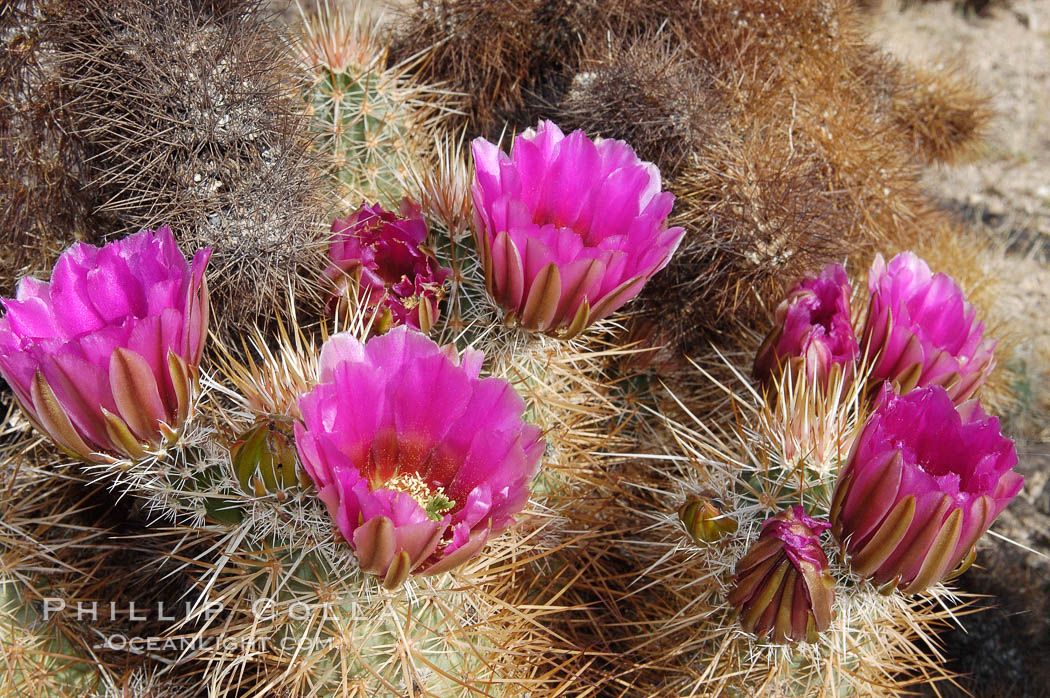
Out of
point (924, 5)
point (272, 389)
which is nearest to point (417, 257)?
point (272, 389)

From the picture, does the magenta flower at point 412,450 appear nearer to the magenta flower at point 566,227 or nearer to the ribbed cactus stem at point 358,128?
the magenta flower at point 566,227

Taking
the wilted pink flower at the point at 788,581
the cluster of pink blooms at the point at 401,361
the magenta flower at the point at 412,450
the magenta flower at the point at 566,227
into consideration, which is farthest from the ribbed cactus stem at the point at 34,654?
the wilted pink flower at the point at 788,581

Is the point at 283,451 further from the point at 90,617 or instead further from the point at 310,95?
the point at 310,95

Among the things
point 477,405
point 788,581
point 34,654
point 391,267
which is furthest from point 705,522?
point 34,654

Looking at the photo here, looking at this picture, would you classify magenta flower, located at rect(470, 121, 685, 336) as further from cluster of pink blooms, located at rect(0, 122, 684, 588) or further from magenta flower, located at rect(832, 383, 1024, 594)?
magenta flower, located at rect(832, 383, 1024, 594)

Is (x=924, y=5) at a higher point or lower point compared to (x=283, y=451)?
higher

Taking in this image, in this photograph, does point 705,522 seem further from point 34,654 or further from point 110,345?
point 34,654
